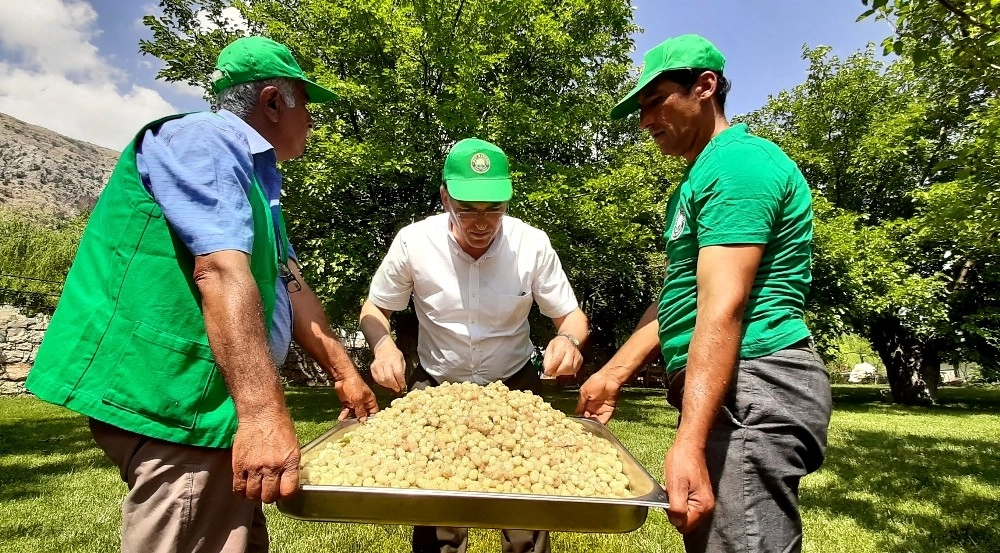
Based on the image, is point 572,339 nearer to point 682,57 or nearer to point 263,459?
point 682,57

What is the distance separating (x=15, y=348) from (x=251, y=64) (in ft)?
58.9

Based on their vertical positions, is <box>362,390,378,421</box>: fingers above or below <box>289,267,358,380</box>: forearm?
below

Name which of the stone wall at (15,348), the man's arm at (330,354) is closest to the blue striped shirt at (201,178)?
the man's arm at (330,354)

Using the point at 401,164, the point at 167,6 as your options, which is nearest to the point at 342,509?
the point at 401,164

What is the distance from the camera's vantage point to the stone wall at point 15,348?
14961mm

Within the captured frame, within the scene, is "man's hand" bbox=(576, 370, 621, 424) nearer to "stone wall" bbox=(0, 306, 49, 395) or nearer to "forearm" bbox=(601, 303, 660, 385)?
"forearm" bbox=(601, 303, 660, 385)

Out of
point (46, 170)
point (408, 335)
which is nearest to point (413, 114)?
point (408, 335)

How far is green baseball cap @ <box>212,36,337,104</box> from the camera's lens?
1.85 m

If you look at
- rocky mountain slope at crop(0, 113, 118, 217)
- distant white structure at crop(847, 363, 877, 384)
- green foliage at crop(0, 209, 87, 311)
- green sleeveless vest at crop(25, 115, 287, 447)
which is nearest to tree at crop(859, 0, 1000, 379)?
green sleeveless vest at crop(25, 115, 287, 447)

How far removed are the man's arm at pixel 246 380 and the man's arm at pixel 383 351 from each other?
1069mm

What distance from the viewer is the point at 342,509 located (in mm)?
1483

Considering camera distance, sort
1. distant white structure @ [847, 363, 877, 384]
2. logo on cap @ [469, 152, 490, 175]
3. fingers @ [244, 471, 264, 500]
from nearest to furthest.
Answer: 1. fingers @ [244, 471, 264, 500]
2. logo on cap @ [469, 152, 490, 175]
3. distant white structure @ [847, 363, 877, 384]

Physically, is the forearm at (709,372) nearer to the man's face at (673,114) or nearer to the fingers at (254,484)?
the man's face at (673,114)

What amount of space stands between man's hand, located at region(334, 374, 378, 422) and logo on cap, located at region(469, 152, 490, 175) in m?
1.00
